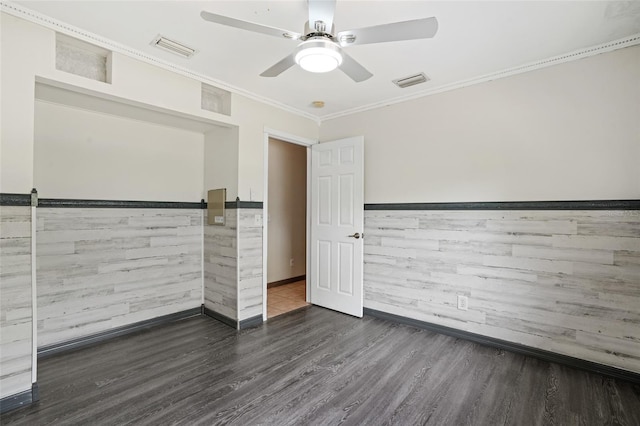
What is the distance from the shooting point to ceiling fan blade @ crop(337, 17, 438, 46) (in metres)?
1.55

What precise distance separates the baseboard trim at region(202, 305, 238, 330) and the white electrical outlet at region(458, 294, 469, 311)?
2.32m

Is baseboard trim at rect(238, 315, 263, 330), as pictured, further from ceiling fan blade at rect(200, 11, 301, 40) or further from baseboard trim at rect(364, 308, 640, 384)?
ceiling fan blade at rect(200, 11, 301, 40)

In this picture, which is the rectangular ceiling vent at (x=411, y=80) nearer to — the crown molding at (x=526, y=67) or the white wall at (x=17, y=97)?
the crown molding at (x=526, y=67)

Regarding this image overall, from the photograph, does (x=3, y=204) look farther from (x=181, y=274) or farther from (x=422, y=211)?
(x=422, y=211)

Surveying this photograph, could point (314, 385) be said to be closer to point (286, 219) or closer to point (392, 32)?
point (392, 32)

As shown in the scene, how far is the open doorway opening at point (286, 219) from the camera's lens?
505 centimetres

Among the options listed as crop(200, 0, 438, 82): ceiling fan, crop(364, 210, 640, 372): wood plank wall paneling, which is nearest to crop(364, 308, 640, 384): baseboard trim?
crop(364, 210, 640, 372): wood plank wall paneling

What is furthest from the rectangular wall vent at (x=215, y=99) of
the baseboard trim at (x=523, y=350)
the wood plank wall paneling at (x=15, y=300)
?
the baseboard trim at (x=523, y=350)

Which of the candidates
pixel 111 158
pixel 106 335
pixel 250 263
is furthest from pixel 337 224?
pixel 106 335

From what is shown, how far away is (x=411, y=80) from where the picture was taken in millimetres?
3004

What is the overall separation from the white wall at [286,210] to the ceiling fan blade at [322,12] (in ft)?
11.0

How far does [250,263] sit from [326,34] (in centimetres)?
241

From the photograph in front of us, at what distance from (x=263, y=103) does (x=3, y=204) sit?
2.40 meters

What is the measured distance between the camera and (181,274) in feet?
11.6
